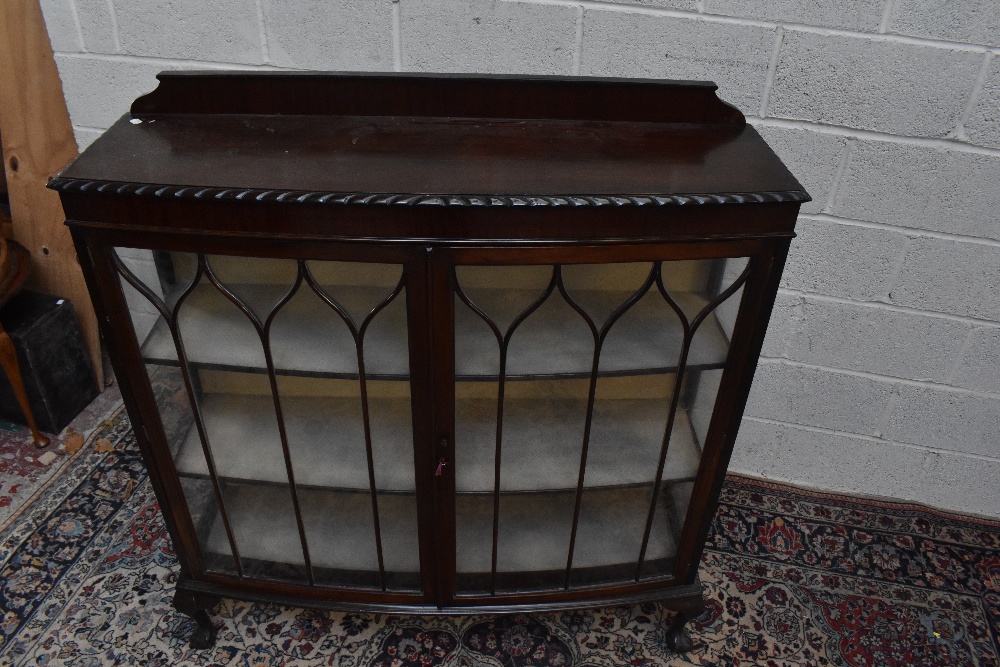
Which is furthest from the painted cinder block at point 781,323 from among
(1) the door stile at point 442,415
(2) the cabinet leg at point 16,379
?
(2) the cabinet leg at point 16,379


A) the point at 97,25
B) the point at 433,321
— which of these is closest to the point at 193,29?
the point at 97,25

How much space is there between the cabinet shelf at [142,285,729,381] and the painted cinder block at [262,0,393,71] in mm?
580

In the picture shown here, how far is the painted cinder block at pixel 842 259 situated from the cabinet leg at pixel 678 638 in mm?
750

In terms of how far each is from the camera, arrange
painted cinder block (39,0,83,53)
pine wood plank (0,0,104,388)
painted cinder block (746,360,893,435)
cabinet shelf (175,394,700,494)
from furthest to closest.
A: 1. painted cinder block (746,360,893,435)
2. pine wood plank (0,0,104,388)
3. painted cinder block (39,0,83,53)
4. cabinet shelf (175,394,700,494)

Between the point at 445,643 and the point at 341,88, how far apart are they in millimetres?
1123

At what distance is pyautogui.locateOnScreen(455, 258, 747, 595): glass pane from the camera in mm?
1058

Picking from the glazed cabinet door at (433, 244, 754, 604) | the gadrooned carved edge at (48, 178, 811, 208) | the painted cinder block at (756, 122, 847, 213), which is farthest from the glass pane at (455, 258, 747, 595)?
the painted cinder block at (756, 122, 847, 213)

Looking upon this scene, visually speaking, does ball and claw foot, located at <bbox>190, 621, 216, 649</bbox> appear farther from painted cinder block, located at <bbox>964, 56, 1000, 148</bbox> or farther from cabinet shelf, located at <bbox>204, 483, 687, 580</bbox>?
painted cinder block, located at <bbox>964, 56, 1000, 148</bbox>

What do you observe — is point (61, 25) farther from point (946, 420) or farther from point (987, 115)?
point (946, 420)

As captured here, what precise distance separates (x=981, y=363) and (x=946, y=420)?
17cm

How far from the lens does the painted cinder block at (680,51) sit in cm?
130

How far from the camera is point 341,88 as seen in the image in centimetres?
116

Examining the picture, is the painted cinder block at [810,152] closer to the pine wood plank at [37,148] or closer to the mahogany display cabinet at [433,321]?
the mahogany display cabinet at [433,321]

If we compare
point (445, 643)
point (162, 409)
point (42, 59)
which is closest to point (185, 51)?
point (42, 59)
